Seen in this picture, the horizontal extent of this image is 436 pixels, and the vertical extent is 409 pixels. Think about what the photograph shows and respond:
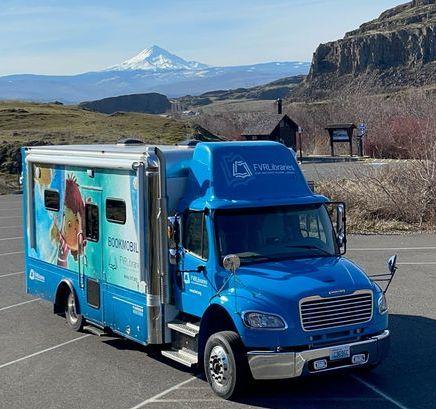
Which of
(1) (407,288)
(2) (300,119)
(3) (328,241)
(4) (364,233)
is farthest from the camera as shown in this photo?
(2) (300,119)

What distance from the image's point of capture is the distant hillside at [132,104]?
470ft

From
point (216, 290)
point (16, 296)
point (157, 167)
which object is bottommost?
point (16, 296)

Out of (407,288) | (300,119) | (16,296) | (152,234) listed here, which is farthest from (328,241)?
(300,119)

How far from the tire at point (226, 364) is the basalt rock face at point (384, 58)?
130 metres

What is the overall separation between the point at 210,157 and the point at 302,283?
1943mm

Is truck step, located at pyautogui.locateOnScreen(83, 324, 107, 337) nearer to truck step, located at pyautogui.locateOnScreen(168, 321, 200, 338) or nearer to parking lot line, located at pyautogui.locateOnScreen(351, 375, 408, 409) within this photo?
truck step, located at pyautogui.locateOnScreen(168, 321, 200, 338)

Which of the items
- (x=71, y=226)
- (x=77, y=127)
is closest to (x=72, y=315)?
(x=71, y=226)

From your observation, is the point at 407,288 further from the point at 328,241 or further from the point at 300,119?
the point at 300,119

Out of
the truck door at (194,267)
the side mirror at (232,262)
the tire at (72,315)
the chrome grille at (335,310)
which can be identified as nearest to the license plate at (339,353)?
the chrome grille at (335,310)

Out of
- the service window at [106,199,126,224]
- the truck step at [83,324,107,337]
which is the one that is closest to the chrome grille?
the service window at [106,199,126,224]

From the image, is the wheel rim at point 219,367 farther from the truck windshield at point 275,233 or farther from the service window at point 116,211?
the service window at point 116,211

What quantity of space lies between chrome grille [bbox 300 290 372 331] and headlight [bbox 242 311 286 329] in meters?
0.25

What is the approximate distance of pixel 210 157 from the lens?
949 centimetres

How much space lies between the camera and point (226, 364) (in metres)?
8.55
